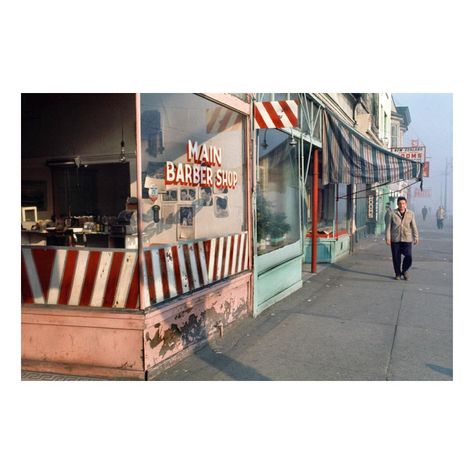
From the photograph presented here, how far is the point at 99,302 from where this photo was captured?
4.84 metres

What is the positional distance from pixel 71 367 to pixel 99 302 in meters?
0.69

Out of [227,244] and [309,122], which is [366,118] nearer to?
[309,122]

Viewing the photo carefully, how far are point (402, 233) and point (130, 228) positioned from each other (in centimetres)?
654

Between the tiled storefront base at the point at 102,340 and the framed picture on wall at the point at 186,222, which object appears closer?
the tiled storefront base at the point at 102,340

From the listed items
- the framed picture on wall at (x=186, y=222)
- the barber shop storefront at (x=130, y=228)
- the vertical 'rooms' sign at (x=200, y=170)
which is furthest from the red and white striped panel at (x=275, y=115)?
the framed picture on wall at (x=186, y=222)

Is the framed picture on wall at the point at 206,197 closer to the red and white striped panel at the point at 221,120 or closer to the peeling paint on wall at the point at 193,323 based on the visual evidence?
the red and white striped panel at the point at 221,120

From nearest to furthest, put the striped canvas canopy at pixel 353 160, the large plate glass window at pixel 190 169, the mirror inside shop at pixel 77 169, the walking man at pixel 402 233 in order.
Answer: the large plate glass window at pixel 190 169
the mirror inside shop at pixel 77 169
the walking man at pixel 402 233
the striped canvas canopy at pixel 353 160

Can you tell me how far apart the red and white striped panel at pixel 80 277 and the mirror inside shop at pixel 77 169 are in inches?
33.7

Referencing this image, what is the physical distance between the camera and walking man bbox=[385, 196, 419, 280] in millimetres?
10180

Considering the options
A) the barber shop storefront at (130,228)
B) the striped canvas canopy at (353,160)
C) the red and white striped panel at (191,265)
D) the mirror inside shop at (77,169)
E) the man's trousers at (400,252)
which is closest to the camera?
the barber shop storefront at (130,228)

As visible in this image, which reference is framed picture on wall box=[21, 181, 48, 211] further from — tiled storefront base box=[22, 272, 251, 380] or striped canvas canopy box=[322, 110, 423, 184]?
striped canvas canopy box=[322, 110, 423, 184]

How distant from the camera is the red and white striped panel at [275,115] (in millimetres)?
6867

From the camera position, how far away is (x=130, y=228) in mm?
5602

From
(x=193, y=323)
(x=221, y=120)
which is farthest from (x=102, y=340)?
(x=221, y=120)
